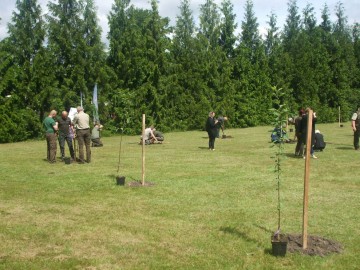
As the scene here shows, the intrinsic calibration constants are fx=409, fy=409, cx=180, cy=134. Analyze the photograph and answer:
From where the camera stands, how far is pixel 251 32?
132 feet

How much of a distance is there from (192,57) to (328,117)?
15594 mm

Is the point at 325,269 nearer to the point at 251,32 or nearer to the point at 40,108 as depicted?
the point at 40,108

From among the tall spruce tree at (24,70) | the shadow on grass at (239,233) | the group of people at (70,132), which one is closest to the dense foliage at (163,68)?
the tall spruce tree at (24,70)

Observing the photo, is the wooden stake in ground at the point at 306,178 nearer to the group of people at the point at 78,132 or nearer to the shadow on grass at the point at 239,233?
the shadow on grass at the point at 239,233

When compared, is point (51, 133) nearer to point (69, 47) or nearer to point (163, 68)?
point (69, 47)

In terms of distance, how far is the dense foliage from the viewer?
26.5 m

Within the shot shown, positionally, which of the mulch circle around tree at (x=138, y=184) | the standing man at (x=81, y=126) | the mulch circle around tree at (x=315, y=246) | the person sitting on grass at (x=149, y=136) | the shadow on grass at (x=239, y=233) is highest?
the standing man at (x=81, y=126)

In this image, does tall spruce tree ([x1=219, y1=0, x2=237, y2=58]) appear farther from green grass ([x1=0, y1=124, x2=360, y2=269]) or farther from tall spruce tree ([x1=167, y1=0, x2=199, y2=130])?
green grass ([x1=0, y1=124, x2=360, y2=269])

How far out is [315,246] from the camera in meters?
5.78

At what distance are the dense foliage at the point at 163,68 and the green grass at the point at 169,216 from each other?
8494 mm

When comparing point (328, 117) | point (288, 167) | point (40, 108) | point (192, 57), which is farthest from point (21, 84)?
point (328, 117)

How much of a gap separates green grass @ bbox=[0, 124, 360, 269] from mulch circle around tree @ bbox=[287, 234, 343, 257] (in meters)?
0.15

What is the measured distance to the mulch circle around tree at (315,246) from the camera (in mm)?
5598

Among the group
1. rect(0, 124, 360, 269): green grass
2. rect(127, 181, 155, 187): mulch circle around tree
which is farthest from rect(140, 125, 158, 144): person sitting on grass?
rect(127, 181, 155, 187): mulch circle around tree
